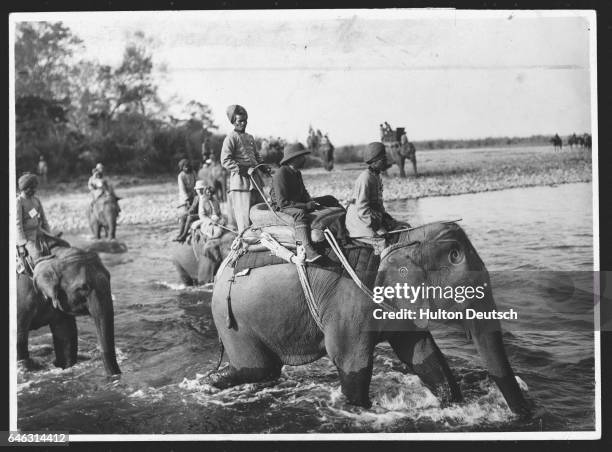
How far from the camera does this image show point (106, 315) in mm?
6539

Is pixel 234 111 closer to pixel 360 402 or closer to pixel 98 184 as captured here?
pixel 98 184

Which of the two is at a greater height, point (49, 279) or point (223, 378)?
point (49, 279)

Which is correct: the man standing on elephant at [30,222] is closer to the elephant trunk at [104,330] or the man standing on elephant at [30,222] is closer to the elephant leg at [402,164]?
the elephant trunk at [104,330]

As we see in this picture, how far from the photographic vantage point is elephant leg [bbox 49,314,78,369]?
22.0 ft

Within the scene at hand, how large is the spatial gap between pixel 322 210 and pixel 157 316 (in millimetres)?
Answer: 2090

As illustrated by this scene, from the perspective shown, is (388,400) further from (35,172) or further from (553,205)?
(35,172)

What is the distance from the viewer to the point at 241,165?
6.40 meters

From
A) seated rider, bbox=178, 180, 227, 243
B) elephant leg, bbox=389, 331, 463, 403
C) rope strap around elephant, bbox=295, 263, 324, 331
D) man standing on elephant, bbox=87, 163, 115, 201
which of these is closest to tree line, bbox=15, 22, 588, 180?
man standing on elephant, bbox=87, 163, 115, 201

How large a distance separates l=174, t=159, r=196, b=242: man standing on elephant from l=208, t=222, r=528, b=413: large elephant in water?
1.80 meters

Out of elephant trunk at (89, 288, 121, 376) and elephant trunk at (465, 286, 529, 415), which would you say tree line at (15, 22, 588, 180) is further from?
elephant trunk at (465, 286, 529, 415)

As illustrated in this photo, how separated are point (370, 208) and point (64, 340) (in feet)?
10.1

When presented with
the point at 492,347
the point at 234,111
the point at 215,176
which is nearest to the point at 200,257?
the point at 215,176

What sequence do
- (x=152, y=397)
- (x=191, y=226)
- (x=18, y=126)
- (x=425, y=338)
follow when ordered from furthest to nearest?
(x=191, y=226) < (x=18, y=126) < (x=152, y=397) < (x=425, y=338)

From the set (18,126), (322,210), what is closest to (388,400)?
(322,210)
